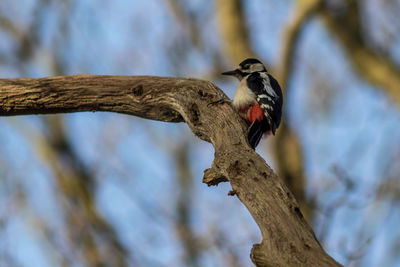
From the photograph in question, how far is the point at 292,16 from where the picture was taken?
25.0 feet

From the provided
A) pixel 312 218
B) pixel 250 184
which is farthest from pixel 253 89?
pixel 312 218

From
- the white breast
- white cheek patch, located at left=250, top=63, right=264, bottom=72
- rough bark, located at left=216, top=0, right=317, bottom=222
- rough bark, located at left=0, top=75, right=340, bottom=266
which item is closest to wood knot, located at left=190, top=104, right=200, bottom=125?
rough bark, located at left=0, top=75, right=340, bottom=266

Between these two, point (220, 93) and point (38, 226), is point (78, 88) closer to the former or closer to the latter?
point (220, 93)

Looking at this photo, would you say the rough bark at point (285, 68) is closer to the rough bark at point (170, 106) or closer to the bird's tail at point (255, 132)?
the bird's tail at point (255, 132)

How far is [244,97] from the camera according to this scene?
4.76 metres

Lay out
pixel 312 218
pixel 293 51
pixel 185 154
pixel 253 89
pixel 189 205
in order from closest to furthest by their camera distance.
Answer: pixel 253 89, pixel 312 218, pixel 293 51, pixel 189 205, pixel 185 154

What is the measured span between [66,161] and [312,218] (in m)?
4.99

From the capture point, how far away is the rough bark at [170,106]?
9.86 feet

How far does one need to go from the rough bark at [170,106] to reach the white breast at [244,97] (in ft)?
2.01

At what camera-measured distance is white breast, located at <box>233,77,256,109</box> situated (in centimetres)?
464

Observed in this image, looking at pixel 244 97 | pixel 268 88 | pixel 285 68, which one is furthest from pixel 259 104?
pixel 285 68

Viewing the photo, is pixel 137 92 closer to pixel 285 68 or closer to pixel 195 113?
pixel 195 113

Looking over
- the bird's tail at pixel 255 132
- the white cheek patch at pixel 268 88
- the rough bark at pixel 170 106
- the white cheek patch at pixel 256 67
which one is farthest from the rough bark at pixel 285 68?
the rough bark at pixel 170 106

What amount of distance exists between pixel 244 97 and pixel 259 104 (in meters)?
0.15
